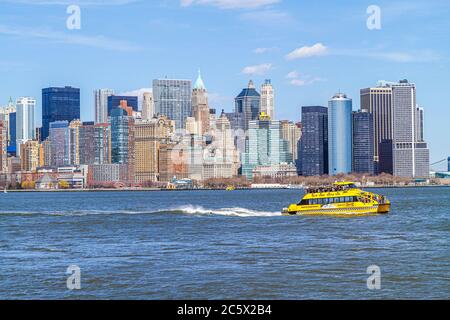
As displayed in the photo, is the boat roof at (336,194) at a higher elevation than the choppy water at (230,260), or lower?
higher

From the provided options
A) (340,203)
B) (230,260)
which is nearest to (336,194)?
(340,203)

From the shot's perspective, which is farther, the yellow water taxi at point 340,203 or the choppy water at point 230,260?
the yellow water taxi at point 340,203

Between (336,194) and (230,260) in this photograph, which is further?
(336,194)

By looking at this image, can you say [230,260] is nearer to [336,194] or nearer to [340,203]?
[340,203]

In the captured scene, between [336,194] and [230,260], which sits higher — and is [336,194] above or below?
above

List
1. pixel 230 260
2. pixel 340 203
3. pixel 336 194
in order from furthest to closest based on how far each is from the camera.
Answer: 1. pixel 336 194
2. pixel 340 203
3. pixel 230 260

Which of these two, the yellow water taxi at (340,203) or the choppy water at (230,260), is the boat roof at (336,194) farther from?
the choppy water at (230,260)

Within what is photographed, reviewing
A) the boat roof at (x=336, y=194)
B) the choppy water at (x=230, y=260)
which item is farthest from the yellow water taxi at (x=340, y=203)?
the choppy water at (x=230, y=260)
